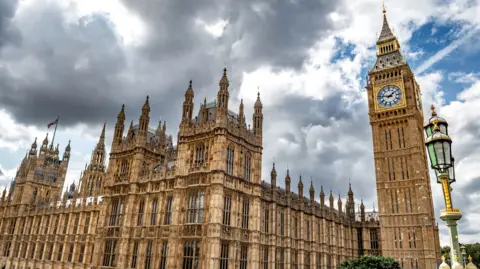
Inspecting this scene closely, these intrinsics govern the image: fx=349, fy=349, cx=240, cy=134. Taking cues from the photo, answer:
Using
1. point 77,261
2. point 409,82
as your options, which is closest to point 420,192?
point 409,82

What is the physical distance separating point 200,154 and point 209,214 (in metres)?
7.80

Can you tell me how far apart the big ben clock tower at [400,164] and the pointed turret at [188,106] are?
43073 mm

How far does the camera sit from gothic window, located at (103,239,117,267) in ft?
149

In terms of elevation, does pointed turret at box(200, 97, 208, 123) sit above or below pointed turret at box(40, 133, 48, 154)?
below

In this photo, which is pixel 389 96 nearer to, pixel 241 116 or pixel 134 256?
pixel 241 116

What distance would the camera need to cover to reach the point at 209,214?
37.3m

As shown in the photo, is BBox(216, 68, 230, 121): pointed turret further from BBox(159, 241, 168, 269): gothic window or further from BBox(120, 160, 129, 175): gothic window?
BBox(120, 160, 129, 175): gothic window

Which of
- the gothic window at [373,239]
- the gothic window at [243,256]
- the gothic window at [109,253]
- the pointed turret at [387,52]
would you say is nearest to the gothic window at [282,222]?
the gothic window at [243,256]

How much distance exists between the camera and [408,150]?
67.6 metres

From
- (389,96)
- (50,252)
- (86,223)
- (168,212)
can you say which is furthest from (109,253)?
(389,96)

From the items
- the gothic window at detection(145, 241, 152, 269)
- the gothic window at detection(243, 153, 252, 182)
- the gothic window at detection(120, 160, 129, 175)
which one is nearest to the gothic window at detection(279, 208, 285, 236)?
the gothic window at detection(243, 153, 252, 182)

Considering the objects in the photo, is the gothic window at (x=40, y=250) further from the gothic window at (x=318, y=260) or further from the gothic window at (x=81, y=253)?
the gothic window at (x=318, y=260)

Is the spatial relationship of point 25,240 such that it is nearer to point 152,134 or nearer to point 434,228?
point 152,134

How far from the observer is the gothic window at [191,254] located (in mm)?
36906
